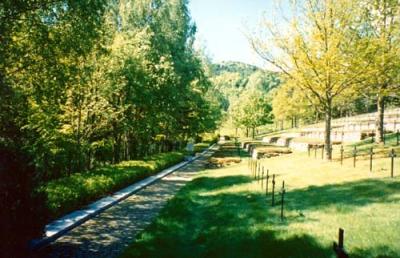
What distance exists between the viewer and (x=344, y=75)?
68.7 feet

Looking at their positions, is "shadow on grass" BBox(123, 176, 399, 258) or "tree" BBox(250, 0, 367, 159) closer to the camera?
"shadow on grass" BBox(123, 176, 399, 258)

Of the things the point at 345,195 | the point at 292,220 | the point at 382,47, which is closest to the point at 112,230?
the point at 292,220

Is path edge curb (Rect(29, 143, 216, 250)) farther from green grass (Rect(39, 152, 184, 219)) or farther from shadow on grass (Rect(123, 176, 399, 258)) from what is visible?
shadow on grass (Rect(123, 176, 399, 258))

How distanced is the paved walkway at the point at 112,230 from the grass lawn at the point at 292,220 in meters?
0.53

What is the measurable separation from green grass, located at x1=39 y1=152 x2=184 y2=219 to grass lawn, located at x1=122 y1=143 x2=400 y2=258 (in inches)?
125

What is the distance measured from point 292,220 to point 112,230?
5577 millimetres

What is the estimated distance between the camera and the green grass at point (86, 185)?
46.1 ft

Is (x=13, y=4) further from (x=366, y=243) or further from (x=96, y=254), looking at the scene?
(x=366, y=243)

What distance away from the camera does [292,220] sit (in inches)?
464

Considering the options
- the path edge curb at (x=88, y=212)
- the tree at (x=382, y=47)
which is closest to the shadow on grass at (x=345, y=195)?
the path edge curb at (x=88, y=212)

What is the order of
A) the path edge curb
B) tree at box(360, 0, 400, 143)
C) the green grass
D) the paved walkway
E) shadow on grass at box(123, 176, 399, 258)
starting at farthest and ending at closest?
tree at box(360, 0, 400, 143), the green grass, the path edge curb, the paved walkway, shadow on grass at box(123, 176, 399, 258)

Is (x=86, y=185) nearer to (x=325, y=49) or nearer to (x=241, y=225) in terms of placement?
(x=241, y=225)

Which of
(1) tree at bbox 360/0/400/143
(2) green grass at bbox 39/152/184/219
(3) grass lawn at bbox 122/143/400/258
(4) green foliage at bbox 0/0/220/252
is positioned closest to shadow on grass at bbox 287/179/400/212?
(3) grass lawn at bbox 122/143/400/258

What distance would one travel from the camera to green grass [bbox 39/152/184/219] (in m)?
14.1
